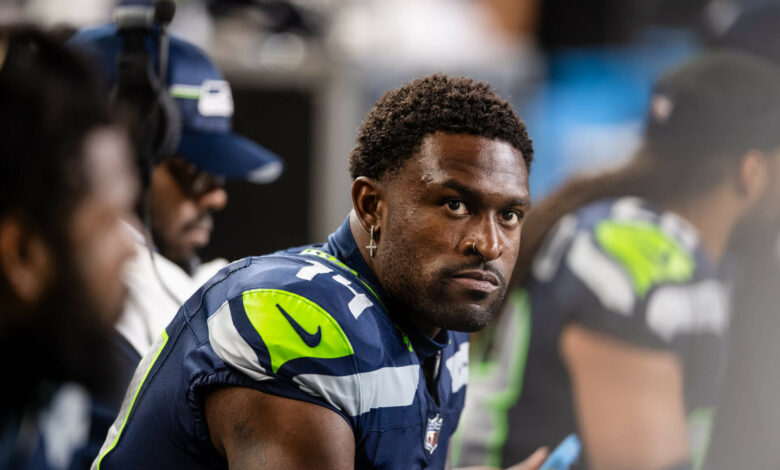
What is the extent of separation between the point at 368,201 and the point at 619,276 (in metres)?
1.26

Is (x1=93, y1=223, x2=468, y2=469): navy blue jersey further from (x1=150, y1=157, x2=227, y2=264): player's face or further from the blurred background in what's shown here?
the blurred background

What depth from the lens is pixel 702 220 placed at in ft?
8.49

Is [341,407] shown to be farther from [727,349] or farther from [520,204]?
[727,349]

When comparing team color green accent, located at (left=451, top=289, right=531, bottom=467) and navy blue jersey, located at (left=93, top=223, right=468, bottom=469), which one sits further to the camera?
team color green accent, located at (left=451, top=289, right=531, bottom=467)

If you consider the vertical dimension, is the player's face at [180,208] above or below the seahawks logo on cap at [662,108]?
below

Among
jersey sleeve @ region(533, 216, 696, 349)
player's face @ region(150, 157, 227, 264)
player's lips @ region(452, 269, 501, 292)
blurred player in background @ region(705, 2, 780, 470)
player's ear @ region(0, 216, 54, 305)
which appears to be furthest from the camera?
blurred player in background @ region(705, 2, 780, 470)

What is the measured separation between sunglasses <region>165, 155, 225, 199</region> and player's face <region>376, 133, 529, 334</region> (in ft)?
2.55

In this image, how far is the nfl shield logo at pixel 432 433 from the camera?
1.35m

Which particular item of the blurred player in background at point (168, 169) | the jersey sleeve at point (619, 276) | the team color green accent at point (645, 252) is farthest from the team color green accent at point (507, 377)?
the blurred player in background at point (168, 169)

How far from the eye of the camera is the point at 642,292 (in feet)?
7.89

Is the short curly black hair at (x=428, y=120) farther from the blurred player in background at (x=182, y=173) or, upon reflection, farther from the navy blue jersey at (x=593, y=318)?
the navy blue jersey at (x=593, y=318)

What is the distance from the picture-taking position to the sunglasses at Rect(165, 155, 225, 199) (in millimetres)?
1952

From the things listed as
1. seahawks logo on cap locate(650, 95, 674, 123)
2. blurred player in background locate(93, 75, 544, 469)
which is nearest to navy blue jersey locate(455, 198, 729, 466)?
seahawks logo on cap locate(650, 95, 674, 123)

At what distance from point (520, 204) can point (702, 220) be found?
1.43 meters
